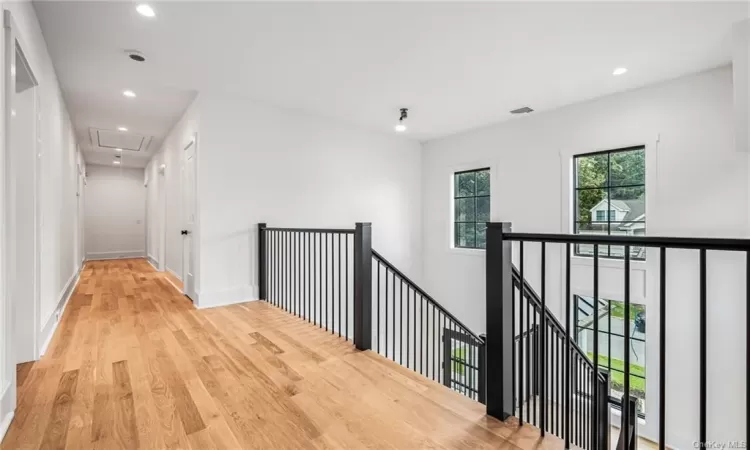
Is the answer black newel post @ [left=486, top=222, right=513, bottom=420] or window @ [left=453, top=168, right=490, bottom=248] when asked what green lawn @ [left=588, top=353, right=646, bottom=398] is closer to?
window @ [left=453, top=168, right=490, bottom=248]

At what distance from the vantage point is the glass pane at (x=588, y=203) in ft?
14.2

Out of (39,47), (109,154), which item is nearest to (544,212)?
(39,47)

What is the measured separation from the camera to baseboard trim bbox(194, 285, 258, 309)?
12.4ft

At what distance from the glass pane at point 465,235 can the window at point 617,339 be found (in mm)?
1839

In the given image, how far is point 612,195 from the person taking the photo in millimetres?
4238

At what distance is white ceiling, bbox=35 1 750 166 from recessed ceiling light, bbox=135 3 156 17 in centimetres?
6

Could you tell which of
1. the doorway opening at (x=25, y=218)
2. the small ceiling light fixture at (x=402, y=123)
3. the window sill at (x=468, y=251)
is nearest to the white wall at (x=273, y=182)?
the small ceiling light fixture at (x=402, y=123)

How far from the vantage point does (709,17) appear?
2.53 metres

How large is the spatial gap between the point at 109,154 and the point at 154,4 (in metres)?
6.68

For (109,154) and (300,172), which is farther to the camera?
(109,154)

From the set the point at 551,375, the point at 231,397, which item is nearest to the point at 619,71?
the point at 551,375

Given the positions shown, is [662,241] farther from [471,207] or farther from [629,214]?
[471,207]

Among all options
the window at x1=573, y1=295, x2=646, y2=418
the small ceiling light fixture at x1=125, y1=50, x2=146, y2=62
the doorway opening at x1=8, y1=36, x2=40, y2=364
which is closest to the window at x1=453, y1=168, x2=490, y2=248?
the window at x1=573, y1=295, x2=646, y2=418

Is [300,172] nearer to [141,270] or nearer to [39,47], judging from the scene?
[39,47]
